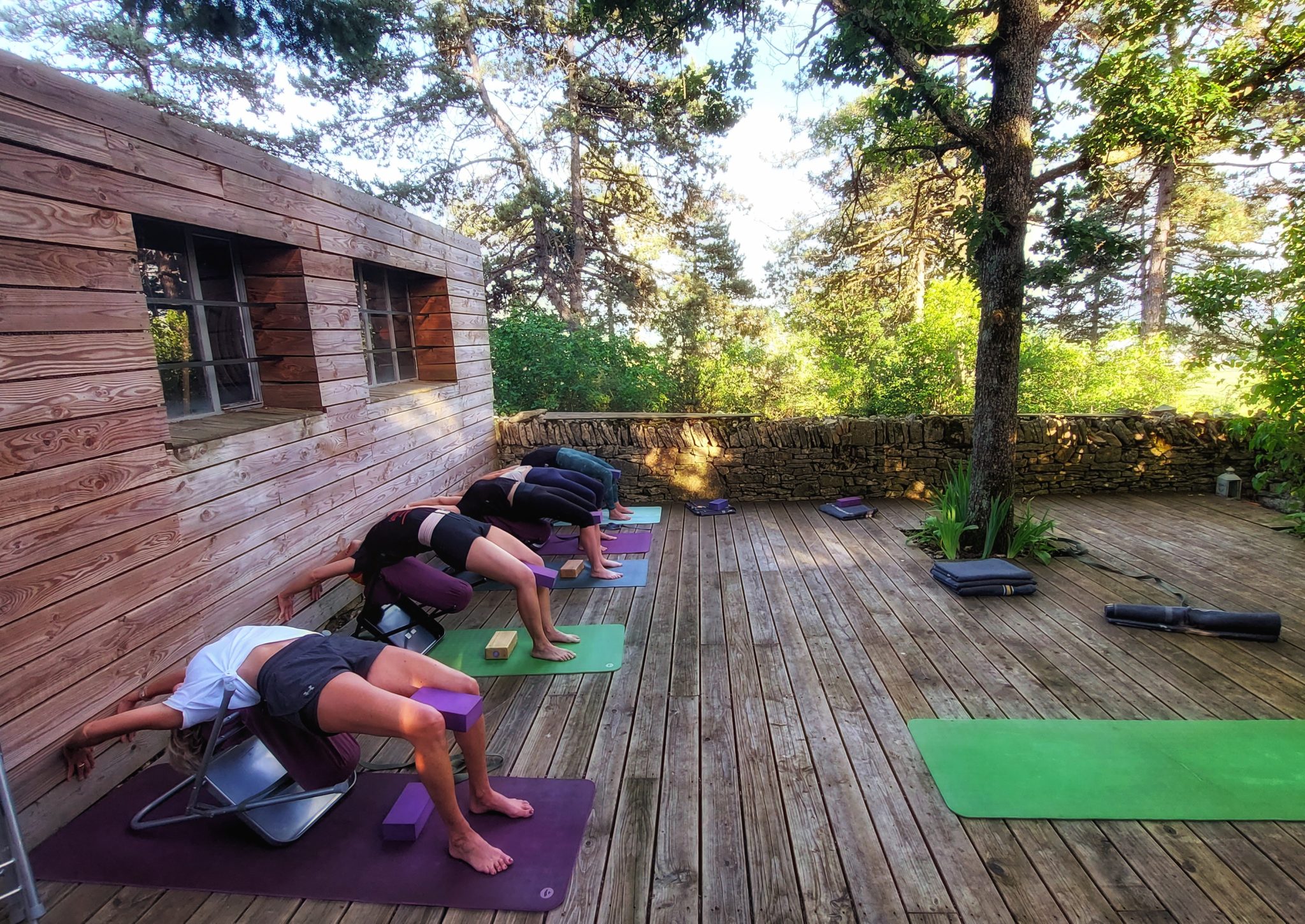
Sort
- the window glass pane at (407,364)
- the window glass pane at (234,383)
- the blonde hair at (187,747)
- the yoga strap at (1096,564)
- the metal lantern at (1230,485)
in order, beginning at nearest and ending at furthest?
the blonde hair at (187,747)
the window glass pane at (234,383)
the yoga strap at (1096,564)
the window glass pane at (407,364)
the metal lantern at (1230,485)

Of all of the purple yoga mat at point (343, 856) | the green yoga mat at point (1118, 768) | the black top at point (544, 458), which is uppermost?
the black top at point (544, 458)

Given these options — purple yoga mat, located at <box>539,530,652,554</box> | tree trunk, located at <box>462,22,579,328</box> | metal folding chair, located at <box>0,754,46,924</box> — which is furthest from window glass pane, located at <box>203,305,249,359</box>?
tree trunk, located at <box>462,22,579,328</box>

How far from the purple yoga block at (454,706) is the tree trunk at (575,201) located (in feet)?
33.7

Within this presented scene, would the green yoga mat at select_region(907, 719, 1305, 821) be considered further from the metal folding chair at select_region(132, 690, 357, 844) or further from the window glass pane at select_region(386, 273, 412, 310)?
the window glass pane at select_region(386, 273, 412, 310)

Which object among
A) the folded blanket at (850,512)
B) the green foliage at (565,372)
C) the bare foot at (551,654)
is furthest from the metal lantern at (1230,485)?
the bare foot at (551,654)

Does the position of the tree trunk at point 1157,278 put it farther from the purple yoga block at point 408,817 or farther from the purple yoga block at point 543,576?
the purple yoga block at point 408,817

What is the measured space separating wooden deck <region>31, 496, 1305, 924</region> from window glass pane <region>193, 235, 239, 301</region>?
2.17 m

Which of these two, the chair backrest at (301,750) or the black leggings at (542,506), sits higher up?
the black leggings at (542,506)

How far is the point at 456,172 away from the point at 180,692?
1130cm

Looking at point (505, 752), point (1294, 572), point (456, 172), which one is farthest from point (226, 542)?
point (456, 172)

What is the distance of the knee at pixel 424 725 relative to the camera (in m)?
1.76

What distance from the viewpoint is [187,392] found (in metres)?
3.12

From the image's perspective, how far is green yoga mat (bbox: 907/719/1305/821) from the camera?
206 centimetres

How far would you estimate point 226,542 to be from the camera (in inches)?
110
